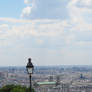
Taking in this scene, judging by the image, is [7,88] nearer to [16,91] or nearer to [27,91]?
[27,91]

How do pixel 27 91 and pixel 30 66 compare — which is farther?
pixel 27 91

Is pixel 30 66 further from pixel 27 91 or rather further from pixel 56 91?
pixel 56 91

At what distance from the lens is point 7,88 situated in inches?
1297

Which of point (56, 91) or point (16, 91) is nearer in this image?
point (16, 91)

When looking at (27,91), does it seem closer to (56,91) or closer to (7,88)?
(7,88)

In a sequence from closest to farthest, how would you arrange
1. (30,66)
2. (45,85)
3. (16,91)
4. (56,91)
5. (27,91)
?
1. (30,66)
2. (16,91)
3. (27,91)
4. (56,91)
5. (45,85)

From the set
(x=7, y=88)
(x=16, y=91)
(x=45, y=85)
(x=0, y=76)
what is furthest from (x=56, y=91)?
(x=0, y=76)

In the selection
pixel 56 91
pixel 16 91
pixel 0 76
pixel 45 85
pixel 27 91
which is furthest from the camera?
pixel 0 76

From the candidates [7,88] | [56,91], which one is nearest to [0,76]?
[56,91]

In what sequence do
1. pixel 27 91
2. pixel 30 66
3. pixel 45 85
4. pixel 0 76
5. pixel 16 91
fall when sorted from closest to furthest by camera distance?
pixel 30 66 < pixel 16 91 < pixel 27 91 < pixel 45 85 < pixel 0 76

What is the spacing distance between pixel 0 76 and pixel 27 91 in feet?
487

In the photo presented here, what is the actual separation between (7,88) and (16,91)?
616 centimetres

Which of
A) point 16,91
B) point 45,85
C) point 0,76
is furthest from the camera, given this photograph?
point 0,76

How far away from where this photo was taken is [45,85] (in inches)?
4998
